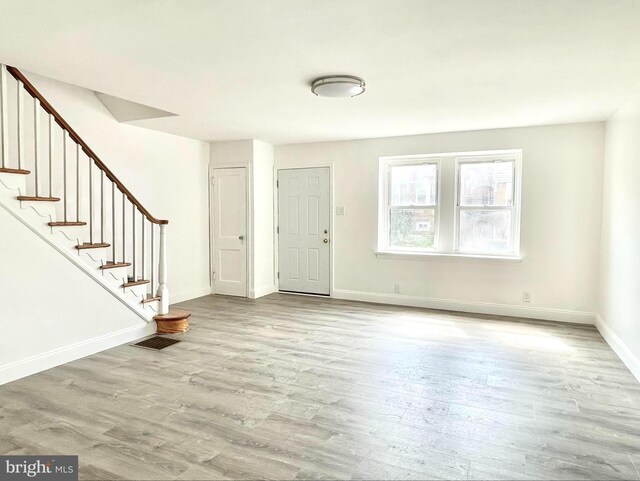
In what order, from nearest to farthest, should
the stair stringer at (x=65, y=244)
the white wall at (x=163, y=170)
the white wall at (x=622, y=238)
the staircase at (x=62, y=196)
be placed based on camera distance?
the stair stringer at (x=65, y=244) → the staircase at (x=62, y=196) → the white wall at (x=622, y=238) → the white wall at (x=163, y=170)

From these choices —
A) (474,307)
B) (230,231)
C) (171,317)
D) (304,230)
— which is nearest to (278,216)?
(304,230)

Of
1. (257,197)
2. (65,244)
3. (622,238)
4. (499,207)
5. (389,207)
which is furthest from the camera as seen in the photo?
(257,197)

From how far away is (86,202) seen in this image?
15.0 ft

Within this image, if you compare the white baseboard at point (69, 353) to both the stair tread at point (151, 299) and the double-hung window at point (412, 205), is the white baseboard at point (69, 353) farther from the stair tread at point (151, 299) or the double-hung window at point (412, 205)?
the double-hung window at point (412, 205)

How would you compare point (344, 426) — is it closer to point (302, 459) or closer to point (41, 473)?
point (302, 459)

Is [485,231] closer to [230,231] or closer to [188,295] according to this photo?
[230,231]

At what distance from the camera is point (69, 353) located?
11.6 feet

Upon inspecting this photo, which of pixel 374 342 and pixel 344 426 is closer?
pixel 344 426

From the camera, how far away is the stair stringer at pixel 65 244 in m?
3.04

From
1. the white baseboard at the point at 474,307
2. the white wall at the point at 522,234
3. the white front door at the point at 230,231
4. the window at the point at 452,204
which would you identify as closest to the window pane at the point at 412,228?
the window at the point at 452,204

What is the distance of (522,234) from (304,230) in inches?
121

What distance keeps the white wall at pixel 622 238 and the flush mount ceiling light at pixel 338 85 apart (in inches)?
94.5

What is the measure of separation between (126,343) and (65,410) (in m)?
1.42

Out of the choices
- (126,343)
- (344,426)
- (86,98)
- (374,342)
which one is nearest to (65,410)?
(126,343)
